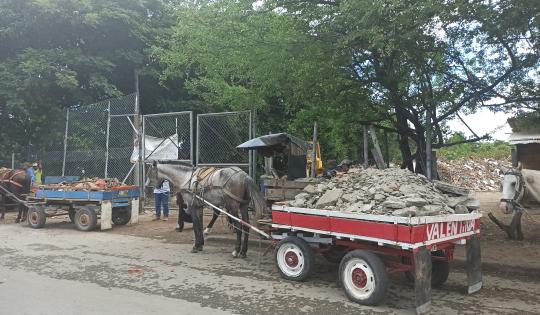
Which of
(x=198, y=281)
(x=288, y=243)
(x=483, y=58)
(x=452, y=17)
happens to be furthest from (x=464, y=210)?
(x=483, y=58)

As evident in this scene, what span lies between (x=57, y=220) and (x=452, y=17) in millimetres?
13043

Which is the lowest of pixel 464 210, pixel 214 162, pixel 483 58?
pixel 464 210

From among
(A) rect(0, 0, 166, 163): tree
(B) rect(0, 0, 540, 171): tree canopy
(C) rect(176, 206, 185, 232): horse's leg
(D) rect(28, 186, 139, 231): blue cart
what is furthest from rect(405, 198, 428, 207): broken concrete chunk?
(A) rect(0, 0, 166, 163): tree

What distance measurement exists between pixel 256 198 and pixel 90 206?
19.7ft

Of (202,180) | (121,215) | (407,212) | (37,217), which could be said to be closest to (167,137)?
(121,215)

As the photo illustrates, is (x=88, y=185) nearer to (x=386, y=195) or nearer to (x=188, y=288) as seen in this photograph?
(x=188, y=288)

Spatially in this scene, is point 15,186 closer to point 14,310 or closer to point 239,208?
point 239,208

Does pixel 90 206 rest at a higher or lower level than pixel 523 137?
lower

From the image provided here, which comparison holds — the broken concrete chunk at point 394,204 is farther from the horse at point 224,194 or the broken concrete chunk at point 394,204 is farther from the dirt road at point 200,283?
the horse at point 224,194

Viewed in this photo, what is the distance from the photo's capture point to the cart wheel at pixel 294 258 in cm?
640

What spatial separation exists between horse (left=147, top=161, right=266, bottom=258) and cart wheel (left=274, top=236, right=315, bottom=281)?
1.61 meters

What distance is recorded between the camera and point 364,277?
548cm

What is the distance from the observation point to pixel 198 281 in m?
6.70

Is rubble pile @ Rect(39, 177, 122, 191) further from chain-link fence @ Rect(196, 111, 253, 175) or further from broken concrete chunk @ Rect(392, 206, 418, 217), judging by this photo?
broken concrete chunk @ Rect(392, 206, 418, 217)
